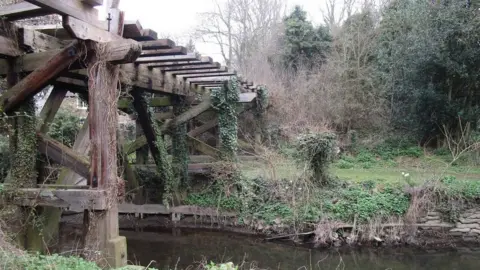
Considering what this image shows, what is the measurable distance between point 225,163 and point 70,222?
4.66m

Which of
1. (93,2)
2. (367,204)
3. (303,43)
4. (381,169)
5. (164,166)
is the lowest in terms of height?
(367,204)

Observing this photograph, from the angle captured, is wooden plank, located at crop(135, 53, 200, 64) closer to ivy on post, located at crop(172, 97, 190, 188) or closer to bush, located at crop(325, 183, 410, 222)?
ivy on post, located at crop(172, 97, 190, 188)

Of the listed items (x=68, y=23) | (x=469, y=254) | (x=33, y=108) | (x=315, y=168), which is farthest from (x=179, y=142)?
(x=469, y=254)

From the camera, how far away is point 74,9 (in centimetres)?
418

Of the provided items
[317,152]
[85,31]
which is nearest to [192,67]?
[85,31]

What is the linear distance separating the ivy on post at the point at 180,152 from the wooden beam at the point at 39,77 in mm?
5120

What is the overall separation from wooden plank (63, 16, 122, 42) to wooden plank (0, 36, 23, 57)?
55.6 inches

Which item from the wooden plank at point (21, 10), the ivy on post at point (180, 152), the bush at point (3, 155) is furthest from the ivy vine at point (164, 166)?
the bush at point (3, 155)

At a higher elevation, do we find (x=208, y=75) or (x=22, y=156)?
(x=208, y=75)

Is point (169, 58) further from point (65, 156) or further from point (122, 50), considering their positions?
point (65, 156)

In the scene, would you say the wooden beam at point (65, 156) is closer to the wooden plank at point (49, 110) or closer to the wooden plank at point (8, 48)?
the wooden plank at point (49, 110)

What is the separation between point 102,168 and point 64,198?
2.03 ft

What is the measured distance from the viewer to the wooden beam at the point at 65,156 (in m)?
5.23

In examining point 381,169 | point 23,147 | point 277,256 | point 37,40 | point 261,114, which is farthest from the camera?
point 261,114
